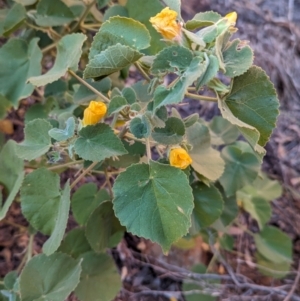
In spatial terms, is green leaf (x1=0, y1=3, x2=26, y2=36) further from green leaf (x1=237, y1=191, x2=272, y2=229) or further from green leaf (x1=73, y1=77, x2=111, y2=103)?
green leaf (x1=237, y1=191, x2=272, y2=229)

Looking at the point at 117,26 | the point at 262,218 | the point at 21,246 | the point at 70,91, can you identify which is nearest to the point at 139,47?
the point at 117,26

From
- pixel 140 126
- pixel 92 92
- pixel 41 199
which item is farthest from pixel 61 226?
pixel 92 92

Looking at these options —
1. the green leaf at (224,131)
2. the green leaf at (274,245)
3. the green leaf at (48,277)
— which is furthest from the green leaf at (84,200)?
the green leaf at (274,245)

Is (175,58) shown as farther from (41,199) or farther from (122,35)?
(41,199)

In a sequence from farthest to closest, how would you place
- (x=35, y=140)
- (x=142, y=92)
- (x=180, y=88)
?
1. (x=142, y=92)
2. (x=35, y=140)
3. (x=180, y=88)

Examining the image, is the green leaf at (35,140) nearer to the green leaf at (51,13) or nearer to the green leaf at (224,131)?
the green leaf at (51,13)

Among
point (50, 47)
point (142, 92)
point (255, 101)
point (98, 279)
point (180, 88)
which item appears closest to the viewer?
point (180, 88)
